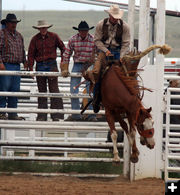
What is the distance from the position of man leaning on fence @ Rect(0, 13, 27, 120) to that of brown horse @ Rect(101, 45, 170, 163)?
6.01ft

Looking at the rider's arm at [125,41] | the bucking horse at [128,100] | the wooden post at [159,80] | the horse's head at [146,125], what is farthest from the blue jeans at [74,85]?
the horse's head at [146,125]

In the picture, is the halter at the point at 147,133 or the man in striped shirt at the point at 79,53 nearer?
the halter at the point at 147,133

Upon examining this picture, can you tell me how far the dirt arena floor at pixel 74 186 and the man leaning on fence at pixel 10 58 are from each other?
1.16m

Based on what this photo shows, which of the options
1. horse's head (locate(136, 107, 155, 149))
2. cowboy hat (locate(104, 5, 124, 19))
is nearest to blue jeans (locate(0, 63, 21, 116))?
cowboy hat (locate(104, 5, 124, 19))

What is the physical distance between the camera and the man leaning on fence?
30.0 feet

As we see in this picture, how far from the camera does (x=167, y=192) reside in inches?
180

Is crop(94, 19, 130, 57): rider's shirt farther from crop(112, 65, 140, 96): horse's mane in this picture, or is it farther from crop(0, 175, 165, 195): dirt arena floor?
crop(0, 175, 165, 195): dirt arena floor

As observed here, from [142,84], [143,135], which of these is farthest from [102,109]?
[143,135]

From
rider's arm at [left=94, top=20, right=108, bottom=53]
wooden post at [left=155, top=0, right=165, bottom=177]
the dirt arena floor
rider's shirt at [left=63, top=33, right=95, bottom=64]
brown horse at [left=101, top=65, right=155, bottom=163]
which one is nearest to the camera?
the dirt arena floor

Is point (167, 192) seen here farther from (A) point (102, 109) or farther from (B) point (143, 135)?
(A) point (102, 109)

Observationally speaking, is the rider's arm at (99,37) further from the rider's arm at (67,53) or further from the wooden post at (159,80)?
the rider's arm at (67,53)

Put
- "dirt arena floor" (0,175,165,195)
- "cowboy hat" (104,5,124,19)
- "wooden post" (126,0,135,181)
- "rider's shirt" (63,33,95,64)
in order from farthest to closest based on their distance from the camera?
"rider's shirt" (63,33,95,64)
"wooden post" (126,0,135,181)
"cowboy hat" (104,5,124,19)
"dirt arena floor" (0,175,165,195)

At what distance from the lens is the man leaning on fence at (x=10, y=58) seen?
9.14 metres

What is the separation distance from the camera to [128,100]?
304 inches
